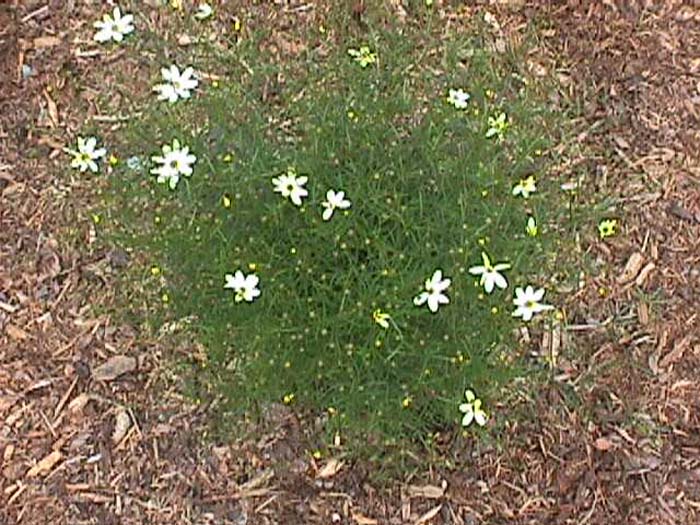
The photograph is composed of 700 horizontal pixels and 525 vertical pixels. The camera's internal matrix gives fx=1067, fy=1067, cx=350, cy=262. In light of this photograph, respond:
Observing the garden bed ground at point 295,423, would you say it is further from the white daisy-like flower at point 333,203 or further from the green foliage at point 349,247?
the white daisy-like flower at point 333,203

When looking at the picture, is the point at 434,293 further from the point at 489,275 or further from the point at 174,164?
the point at 174,164

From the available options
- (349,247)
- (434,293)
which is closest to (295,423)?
(349,247)

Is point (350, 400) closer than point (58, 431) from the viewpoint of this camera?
Yes

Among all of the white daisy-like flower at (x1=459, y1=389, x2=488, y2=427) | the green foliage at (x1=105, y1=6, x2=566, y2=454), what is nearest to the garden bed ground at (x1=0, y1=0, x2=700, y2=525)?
the green foliage at (x1=105, y1=6, x2=566, y2=454)

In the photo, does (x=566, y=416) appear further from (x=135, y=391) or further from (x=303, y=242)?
(x=135, y=391)

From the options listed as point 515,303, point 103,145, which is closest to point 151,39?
point 103,145
